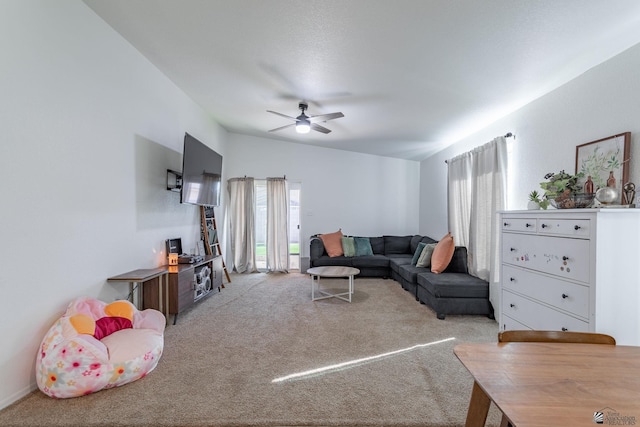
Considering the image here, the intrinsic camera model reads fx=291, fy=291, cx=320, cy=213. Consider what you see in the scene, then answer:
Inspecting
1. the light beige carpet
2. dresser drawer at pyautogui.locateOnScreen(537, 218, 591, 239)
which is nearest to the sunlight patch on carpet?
the light beige carpet

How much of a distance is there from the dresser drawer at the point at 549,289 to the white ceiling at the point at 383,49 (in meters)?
1.72

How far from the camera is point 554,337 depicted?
115cm

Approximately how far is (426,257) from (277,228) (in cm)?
309

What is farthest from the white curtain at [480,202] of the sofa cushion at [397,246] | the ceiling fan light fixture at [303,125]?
the ceiling fan light fixture at [303,125]

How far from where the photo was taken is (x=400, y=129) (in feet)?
14.9

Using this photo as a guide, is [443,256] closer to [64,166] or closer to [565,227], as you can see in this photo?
[565,227]

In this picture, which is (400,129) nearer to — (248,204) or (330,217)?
(330,217)

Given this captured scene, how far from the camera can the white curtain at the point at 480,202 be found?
346cm

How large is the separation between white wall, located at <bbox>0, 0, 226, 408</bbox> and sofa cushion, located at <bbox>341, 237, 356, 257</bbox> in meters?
3.41

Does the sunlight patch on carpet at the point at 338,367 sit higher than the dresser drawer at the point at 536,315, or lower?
lower

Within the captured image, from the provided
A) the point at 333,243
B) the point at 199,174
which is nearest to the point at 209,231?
the point at 199,174

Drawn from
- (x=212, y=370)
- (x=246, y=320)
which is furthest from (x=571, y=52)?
A: (x=246, y=320)

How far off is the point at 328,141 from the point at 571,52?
13.4 feet

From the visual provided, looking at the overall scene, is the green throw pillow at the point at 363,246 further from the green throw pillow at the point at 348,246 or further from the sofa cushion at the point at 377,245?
the sofa cushion at the point at 377,245
